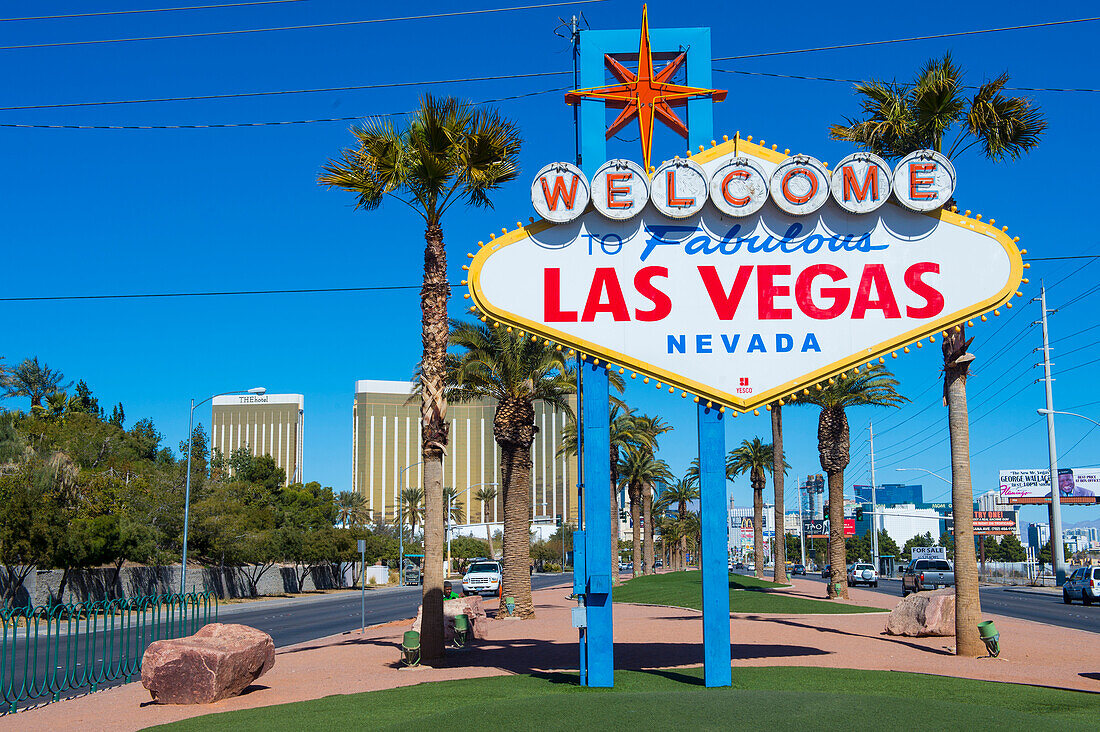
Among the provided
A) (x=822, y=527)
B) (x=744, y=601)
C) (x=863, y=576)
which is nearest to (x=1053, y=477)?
(x=863, y=576)

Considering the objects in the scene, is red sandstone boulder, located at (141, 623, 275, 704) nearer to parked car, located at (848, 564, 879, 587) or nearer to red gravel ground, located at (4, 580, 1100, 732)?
red gravel ground, located at (4, 580, 1100, 732)

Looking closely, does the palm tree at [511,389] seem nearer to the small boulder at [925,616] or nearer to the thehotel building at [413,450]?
the small boulder at [925,616]

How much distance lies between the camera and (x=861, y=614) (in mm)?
28281

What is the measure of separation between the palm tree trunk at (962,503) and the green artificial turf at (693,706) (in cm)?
386

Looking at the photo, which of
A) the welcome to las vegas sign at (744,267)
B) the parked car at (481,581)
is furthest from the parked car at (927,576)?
the welcome to las vegas sign at (744,267)

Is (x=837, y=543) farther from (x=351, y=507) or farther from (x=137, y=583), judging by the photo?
(x=351, y=507)

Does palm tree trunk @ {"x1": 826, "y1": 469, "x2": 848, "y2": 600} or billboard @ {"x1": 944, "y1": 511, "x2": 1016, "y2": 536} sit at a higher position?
palm tree trunk @ {"x1": 826, "y1": 469, "x2": 848, "y2": 600}

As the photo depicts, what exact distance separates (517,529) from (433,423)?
11980 millimetres

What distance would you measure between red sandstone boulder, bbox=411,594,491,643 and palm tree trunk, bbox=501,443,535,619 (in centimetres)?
614

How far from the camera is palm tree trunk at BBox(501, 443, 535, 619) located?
28.0 meters

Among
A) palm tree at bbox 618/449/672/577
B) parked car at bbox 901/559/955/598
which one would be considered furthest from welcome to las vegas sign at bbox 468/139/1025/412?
palm tree at bbox 618/449/672/577

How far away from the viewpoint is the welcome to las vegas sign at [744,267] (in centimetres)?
1320

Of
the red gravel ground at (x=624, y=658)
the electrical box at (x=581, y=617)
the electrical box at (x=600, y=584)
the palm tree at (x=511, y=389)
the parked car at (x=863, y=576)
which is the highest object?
the palm tree at (x=511, y=389)

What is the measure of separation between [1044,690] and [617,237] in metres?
8.81
